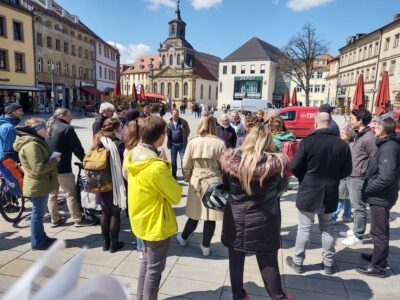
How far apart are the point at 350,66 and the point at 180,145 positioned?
5076 cm

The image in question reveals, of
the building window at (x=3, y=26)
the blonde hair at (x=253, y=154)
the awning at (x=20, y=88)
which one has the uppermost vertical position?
the building window at (x=3, y=26)

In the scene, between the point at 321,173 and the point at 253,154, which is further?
the point at 321,173

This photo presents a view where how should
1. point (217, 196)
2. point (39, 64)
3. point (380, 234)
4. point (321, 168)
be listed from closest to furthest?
point (217, 196) < point (321, 168) < point (380, 234) < point (39, 64)

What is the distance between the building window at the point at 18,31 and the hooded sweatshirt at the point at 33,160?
31.3 meters

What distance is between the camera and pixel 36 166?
380cm

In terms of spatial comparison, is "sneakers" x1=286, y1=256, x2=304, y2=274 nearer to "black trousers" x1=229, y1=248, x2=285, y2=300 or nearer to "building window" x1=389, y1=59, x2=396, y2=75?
"black trousers" x1=229, y1=248, x2=285, y2=300

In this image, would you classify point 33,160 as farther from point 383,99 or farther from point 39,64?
point 39,64

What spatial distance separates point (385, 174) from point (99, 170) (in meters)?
3.46

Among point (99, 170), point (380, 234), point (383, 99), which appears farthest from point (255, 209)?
point (383, 99)

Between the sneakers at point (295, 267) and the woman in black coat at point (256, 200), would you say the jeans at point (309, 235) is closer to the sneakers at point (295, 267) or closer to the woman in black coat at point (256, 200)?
the sneakers at point (295, 267)

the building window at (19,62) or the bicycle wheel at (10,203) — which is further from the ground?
the building window at (19,62)

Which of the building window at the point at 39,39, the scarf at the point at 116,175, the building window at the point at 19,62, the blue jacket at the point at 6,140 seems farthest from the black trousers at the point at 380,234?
the building window at the point at 39,39

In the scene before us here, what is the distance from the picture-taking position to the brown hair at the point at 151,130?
273cm

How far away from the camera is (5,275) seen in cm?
344
